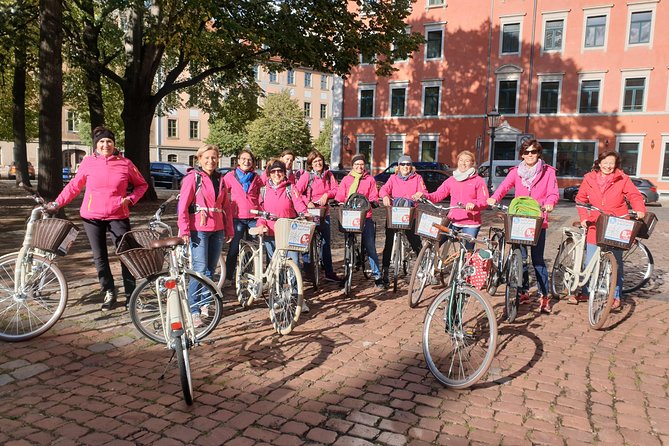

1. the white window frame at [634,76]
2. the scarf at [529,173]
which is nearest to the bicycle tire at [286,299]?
the scarf at [529,173]

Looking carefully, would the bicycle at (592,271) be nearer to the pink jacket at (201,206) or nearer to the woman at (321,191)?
the woman at (321,191)

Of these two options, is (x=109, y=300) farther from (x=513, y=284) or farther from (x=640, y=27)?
(x=640, y=27)

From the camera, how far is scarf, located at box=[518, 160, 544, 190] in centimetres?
598

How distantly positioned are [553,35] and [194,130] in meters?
39.9

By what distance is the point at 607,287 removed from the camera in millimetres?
5508

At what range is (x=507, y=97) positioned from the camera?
3478 centimetres

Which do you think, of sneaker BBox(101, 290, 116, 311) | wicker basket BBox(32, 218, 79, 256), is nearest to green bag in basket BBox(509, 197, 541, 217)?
sneaker BBox(101, 290, 116, 311)

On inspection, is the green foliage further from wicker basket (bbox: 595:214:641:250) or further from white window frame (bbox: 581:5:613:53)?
wicker basket (bbox: 595:214:641:250)

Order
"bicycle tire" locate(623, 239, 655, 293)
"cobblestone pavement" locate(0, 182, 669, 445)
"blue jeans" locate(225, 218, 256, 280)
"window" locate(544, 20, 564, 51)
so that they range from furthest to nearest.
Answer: "window" locate(544, 20, 564, 51) < "bicycle tire" locate(623, 239, 655, 293) < "blue jeans" locate(225, 218, 256, 280) < "cobblestone pavement" locate(0, 182, 669, 445)

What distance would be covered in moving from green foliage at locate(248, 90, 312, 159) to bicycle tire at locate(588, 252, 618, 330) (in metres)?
47.6

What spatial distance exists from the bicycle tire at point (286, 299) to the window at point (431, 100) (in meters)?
33.9

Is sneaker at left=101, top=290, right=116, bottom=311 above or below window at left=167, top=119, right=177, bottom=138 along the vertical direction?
below

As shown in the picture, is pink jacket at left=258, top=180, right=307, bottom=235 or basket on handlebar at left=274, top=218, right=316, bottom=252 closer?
basket on handlebar at left=274, top=218, right=316, bottom=252

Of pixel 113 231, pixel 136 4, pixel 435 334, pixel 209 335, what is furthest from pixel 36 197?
pixel 136 4
